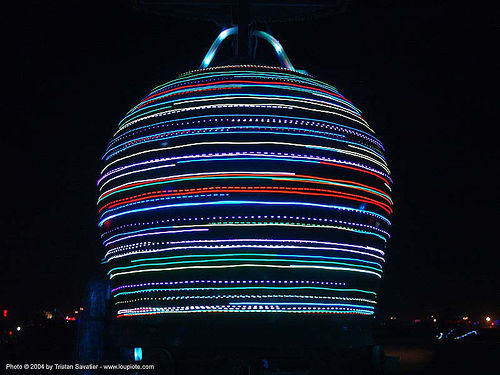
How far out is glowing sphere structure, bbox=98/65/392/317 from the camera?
6027mm

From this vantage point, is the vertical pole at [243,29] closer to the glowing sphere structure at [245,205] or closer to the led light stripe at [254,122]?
the glowing sphere structure at [245,205]

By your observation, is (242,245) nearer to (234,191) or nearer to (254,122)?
(234,191)

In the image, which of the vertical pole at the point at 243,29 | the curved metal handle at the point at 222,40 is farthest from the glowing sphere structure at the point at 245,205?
the vertical pole at the point at 243,29

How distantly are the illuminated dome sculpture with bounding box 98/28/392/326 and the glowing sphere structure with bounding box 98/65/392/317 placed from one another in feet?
0.04

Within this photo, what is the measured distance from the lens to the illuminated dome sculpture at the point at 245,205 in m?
6.03

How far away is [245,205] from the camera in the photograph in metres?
5.98

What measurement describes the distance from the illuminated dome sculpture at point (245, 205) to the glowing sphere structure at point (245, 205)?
1 centimetres

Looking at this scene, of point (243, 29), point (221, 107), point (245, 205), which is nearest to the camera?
point (245, 205)

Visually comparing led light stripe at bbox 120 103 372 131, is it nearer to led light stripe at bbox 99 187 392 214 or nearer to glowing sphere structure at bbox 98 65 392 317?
glowing sphere structure at bbox 98 65 392 317

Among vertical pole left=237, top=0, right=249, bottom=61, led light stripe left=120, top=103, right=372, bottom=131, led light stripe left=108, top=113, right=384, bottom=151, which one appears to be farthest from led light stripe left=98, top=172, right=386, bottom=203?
vertical pole left=237, top=0, right=249, bottom=61

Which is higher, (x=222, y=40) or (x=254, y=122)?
(x=222, y=40)

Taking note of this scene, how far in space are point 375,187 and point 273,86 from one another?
1.49 meters

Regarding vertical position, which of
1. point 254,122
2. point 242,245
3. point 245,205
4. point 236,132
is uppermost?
point 254,122

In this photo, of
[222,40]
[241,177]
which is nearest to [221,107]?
[241,177]
